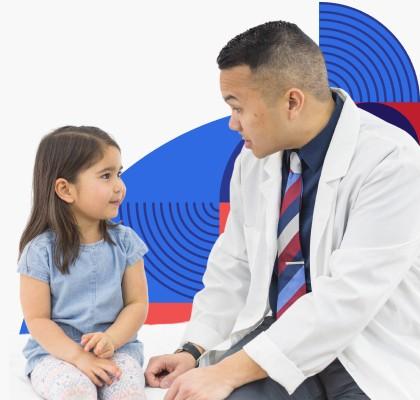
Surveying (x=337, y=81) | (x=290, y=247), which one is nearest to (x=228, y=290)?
(x=290, y=247)

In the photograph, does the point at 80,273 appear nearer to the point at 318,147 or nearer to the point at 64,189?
the point at 64,189

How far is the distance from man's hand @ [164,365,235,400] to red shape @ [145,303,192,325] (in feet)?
5.04

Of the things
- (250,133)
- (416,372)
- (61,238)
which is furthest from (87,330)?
(416,372)

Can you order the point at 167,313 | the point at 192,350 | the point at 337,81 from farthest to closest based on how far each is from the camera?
1. the point at 337,81
2. the point at 167,313
3. the point at 192,350

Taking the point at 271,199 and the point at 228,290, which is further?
the point at 228,290

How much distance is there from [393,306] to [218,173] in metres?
1.61

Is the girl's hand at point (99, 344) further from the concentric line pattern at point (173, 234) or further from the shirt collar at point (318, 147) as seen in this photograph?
the concentric line pattern at point (173, 234)

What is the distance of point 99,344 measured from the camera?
2031mm

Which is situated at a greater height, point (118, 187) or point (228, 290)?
point (118, 187)

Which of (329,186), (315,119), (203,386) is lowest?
(203,386)

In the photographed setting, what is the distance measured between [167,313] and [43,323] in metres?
1.31

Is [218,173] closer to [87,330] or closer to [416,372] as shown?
[87,330]

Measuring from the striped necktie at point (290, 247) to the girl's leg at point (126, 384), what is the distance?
39 centimetres

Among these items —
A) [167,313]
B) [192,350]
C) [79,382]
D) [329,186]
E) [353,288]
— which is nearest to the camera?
[353,288]
